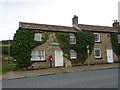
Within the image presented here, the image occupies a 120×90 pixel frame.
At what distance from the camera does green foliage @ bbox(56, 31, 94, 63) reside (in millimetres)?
16386

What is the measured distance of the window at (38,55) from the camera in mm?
15047

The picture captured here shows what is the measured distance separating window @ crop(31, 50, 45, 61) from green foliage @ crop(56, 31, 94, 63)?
9.63 feet

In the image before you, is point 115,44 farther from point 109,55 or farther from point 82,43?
point 82,43

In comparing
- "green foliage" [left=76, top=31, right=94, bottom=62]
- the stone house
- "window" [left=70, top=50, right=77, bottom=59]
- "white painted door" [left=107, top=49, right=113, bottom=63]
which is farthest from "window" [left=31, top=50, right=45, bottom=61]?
"white painted door" [left=107, top=49, right=113, bottom=63]

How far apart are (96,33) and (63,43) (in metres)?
6.16

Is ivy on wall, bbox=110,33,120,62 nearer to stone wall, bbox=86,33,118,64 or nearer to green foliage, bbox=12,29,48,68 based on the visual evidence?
stone wall, bbox=86,33,118,64

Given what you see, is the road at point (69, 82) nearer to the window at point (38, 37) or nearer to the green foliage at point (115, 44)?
the window at point (38, 37)

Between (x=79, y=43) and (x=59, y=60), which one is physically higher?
(x=79, y=43)

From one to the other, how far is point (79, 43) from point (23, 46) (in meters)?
8.11

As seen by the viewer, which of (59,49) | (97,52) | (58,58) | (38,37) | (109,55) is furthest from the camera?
(109,55)

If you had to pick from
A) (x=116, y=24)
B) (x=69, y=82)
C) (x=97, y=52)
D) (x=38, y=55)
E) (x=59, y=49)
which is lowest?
(x=69, y=82)

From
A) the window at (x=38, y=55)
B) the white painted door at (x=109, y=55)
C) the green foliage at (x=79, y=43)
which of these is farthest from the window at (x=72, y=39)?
the white painted door at (x=109, y=55)

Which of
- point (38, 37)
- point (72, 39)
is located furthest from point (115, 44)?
point (38, 37)

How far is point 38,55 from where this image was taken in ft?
50.1
